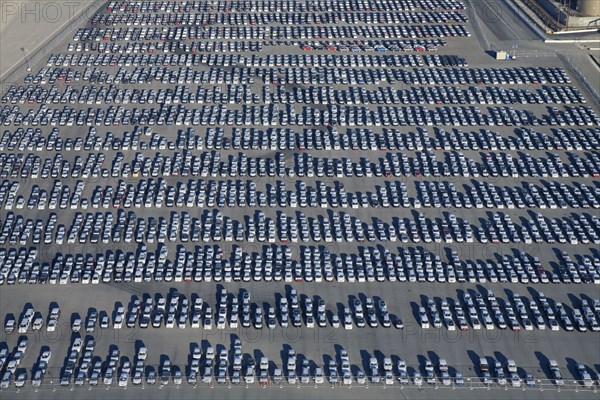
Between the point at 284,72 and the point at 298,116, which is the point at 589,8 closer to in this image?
the point at 284,72

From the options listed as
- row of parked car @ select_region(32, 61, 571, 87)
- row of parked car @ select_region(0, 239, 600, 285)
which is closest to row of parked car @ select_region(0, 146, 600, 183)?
row of parked car @ select_region(0, 239, 600, 285)

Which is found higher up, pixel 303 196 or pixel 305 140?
pixel 305 140

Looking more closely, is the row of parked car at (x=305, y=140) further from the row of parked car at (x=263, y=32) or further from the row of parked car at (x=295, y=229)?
the row of parked car at (x=263, y=32)

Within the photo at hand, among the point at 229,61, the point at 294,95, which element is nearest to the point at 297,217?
the point at 294,95

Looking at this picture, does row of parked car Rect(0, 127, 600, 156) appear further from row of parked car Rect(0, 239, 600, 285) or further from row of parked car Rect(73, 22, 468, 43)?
row of parked car Rect(73, 22, 468, 43)

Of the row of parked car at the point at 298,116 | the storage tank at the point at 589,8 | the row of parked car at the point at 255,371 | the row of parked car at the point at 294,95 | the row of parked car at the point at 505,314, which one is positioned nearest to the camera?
the row of parked car at the point at 255,371

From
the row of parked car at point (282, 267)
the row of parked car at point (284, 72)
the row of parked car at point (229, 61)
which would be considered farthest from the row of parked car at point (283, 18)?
the row of parked car at point (282, 267)

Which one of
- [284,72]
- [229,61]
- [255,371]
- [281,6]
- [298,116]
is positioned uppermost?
[281,6]
